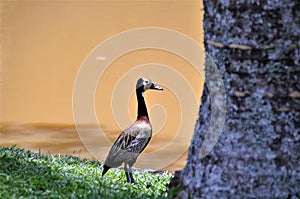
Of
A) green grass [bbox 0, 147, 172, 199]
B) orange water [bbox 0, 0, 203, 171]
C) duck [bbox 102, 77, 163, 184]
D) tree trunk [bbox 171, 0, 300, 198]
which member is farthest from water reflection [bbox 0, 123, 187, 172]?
tree trunk [bbox 171, 0, 300, 198]

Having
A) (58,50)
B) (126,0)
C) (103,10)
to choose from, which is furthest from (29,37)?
(126,0)

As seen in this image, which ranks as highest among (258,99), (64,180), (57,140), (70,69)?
(258,99)

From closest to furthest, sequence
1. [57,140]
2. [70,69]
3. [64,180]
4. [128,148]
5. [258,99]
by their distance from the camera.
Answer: [258,99], [64,180], [128,148], [57,140], [70,69]

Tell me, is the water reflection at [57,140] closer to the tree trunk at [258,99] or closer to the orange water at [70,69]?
the orange water at [70,69]

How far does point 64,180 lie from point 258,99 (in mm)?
1884

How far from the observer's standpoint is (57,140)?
28.5ft

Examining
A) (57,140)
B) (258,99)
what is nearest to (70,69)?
(57,140)

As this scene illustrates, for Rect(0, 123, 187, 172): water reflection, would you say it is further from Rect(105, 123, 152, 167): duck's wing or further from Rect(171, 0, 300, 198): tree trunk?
Rect(171, 0, 300, 198): tree trunk

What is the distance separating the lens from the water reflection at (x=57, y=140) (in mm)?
8203

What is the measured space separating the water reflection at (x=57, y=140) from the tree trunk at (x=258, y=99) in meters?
3.49

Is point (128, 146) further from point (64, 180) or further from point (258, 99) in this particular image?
point (258, 99)

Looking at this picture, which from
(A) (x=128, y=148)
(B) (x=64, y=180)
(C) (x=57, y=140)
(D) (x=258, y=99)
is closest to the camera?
(D) (x=258, y=99)

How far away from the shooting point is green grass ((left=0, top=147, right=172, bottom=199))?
514 cm

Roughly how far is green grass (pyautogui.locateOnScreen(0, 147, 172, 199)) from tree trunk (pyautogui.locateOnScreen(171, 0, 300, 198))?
79 cm
